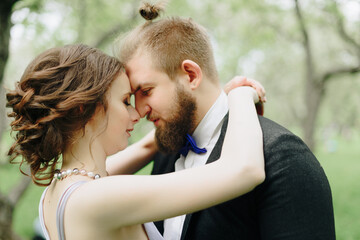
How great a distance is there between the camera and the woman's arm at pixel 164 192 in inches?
64.7

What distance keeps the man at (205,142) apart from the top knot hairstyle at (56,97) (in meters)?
0.51

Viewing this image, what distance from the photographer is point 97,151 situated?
2090 millimetres

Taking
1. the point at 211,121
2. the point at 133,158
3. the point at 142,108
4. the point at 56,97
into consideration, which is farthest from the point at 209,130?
the point at 56,97

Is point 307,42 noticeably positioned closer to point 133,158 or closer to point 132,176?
point 133,158

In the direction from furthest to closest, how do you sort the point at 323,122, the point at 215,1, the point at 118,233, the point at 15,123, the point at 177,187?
the point at 323,122 → the point at 215,1 → the point at 15,123 → the point at 118,233 → the point at 177,187

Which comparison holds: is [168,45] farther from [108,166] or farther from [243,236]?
[243,236]

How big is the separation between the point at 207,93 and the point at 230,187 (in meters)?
1.08

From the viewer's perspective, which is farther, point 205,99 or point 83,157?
point 205,99

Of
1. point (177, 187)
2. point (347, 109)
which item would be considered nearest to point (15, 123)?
point (177, 187)

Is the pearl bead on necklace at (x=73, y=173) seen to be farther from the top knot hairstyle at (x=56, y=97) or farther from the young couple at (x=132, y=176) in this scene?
the top knot hairstyle at (x=56, y=97)

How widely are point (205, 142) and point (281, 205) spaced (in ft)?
2.88

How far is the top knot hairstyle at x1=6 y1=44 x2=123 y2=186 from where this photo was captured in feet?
6.21

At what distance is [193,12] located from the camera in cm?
1407

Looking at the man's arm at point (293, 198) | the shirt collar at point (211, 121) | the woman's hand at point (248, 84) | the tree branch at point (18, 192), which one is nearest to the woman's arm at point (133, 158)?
the shirt collar at point (211, 121)
